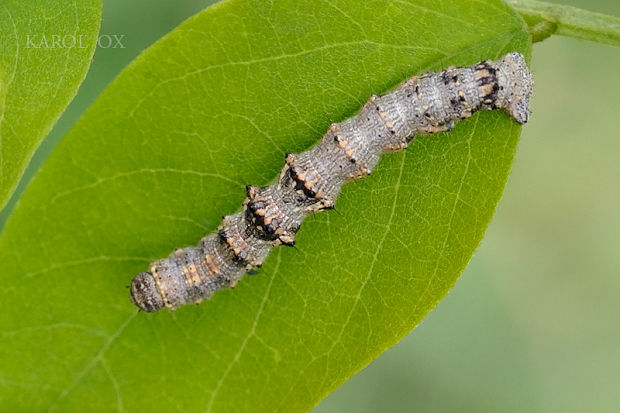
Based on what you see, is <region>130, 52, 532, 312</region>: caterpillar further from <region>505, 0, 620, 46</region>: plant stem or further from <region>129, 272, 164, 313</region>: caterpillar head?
<region>505, 0, 620, 46</region>: plant stem

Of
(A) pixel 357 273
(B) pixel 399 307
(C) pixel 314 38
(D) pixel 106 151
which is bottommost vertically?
(B) pixel 399 307

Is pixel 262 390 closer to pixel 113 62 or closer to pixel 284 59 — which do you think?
pixel 284 59

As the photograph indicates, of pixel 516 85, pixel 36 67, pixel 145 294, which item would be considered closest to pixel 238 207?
pixel 145 294

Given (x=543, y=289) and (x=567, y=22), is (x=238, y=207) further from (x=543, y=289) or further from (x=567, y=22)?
(x=543, y=289)

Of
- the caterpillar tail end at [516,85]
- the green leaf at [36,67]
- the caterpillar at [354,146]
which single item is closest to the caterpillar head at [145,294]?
the caterpillar at [354,146]

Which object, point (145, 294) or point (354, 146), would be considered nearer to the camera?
point (354, 146)

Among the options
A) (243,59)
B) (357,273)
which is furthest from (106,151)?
(357,273)
